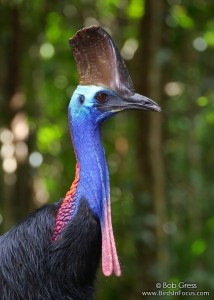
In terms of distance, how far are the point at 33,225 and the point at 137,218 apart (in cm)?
263

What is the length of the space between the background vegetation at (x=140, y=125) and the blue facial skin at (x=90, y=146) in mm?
2066

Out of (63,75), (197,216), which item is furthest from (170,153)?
(63,75)

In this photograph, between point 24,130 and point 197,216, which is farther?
point 197,216

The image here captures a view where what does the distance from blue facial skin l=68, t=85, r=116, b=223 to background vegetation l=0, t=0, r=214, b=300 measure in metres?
2.07

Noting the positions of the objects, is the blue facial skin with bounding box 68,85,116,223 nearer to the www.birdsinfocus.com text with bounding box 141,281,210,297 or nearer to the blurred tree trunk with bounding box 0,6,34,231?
the www.birdsinfocus.com text with bounding box 141,281,210,297

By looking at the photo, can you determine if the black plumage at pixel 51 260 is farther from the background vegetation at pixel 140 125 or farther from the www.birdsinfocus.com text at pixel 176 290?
the www.birdsinfocus.com text at pixel 176 290

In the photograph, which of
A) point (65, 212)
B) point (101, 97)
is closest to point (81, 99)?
point (101, 97)

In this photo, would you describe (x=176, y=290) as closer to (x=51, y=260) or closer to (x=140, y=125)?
(x=140, y=125)

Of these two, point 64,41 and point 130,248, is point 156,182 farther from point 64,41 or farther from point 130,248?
point 64,41

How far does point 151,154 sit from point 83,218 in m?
2.99

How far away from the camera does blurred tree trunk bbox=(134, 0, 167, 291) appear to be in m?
5.77

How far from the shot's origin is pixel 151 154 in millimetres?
5895

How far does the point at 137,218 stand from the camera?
561cm

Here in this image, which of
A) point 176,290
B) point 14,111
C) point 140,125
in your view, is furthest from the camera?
point 14,111
